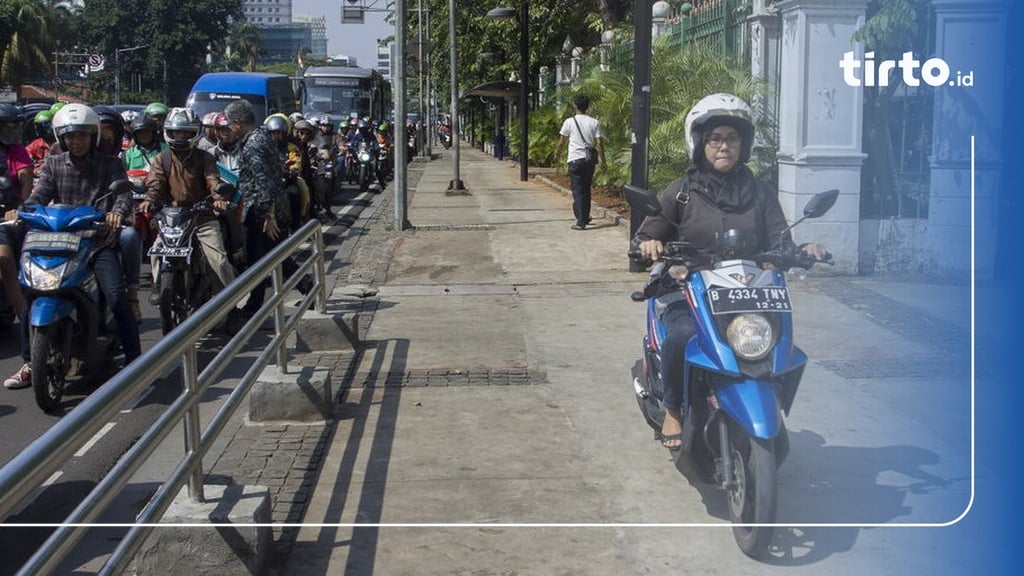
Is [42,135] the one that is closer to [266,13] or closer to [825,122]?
[266,13]

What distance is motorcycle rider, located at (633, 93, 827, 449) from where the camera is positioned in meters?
4.78

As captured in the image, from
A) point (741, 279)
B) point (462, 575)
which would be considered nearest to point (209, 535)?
point (462, 575)

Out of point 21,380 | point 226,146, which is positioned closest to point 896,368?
point 21,380

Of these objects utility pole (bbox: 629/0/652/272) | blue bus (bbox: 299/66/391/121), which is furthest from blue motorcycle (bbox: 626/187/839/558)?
blue bus (bbox: 299/66/391/121)

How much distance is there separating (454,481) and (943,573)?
6.87 feet

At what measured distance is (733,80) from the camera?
12.4m

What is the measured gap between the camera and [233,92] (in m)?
29.3

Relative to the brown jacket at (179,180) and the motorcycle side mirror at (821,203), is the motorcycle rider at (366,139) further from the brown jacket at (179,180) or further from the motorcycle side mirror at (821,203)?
the motorcycle side mirror at (821,203)

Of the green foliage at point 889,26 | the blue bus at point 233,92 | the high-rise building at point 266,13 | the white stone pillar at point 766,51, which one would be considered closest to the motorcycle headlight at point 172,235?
the high-rise building at point 266,13

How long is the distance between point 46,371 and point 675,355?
3743mm

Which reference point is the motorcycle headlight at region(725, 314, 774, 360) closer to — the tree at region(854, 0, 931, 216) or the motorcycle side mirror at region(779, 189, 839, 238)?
the motorcycle side mirror at region(779, 189, 839, 238)

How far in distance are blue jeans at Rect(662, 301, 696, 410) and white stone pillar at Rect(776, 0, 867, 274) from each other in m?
5.78

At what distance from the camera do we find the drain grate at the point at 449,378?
7.11 meters

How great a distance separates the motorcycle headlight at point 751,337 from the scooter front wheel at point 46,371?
13.3 ft
